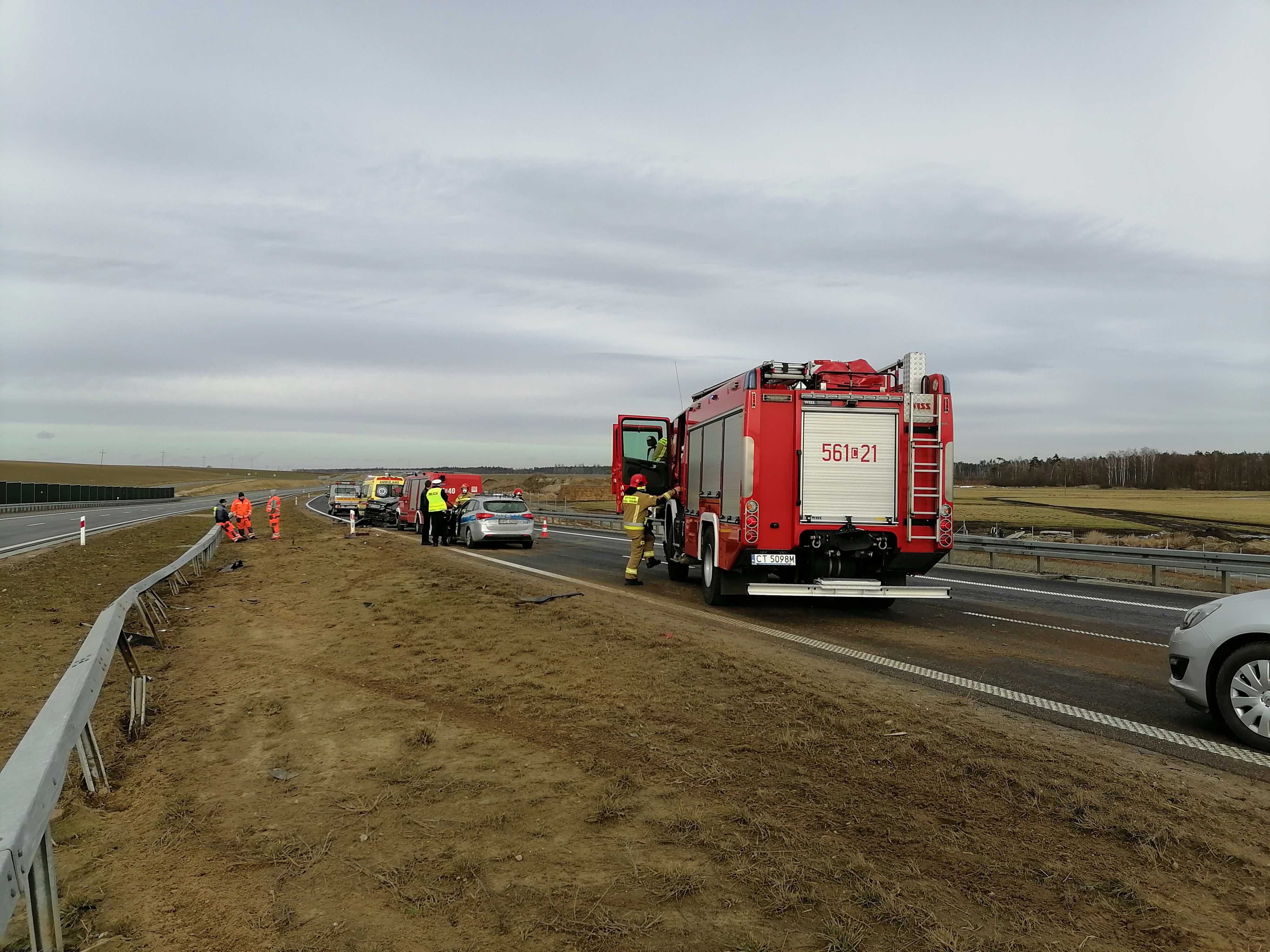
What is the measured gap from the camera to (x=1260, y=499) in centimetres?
7444

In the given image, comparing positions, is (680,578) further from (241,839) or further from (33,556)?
(33,556)

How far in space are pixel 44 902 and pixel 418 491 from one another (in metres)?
29.9

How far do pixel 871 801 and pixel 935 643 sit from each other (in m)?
5.99

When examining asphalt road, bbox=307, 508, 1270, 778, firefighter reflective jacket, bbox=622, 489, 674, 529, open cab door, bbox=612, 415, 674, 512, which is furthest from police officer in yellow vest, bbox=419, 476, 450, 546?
firefighter reflective jacket, bbox=622, 489, 674, 529

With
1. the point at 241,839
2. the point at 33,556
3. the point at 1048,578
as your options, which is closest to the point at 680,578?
the point at 1048,578

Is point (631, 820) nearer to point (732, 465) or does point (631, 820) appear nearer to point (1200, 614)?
point (1200, 614)

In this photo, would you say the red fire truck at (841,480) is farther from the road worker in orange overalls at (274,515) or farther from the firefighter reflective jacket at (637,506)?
the road worker in orange overalls at (274,515)

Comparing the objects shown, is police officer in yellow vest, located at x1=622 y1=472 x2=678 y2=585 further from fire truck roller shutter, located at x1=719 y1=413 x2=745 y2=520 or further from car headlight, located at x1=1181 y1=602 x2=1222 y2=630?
car headlight, located at x1=1181 y1=602 x2=1222 y2=630

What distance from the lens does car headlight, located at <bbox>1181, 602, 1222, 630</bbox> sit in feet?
21.5

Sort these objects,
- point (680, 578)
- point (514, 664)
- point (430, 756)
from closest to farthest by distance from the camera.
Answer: point (430, 756), point (514, 664), point (680, 578)

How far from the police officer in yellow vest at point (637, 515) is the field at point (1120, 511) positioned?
98.4 feet

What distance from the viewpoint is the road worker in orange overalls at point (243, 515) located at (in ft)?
86.7

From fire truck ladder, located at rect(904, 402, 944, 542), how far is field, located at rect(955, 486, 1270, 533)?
3221 cm

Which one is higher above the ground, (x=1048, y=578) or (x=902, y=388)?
(x=902, y=388)
